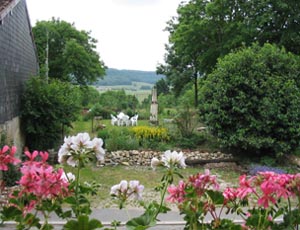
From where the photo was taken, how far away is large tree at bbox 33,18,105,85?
31.7 metres

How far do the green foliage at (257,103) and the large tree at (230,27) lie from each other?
5.86 meters

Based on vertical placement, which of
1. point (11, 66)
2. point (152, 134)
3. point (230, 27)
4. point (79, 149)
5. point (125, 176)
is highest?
point (230, 27)

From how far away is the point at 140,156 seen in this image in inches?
489

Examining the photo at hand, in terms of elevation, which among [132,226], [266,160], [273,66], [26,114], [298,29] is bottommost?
[266,160]

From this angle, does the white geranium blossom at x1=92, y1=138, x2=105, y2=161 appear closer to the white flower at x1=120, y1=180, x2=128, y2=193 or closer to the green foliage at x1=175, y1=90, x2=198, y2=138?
the white flower at x1=120, y1=180, x2=128, y2=193

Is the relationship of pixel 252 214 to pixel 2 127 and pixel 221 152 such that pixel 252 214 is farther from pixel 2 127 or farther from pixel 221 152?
pixel 221 152

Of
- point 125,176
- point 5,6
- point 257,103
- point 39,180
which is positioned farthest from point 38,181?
point 257,103

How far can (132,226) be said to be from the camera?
1556 mm

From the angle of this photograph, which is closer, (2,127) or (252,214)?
(252,214)

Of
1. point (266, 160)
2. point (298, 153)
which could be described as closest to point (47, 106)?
point (266, 160)

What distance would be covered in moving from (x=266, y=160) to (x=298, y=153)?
6.02 feet

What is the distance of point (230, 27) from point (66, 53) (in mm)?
16179

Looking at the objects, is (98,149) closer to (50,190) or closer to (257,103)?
(50,190)

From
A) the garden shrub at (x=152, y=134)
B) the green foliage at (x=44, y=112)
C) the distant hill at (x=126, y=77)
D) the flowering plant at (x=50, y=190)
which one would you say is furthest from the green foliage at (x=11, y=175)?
the distant hill at (x=126, y=77)
